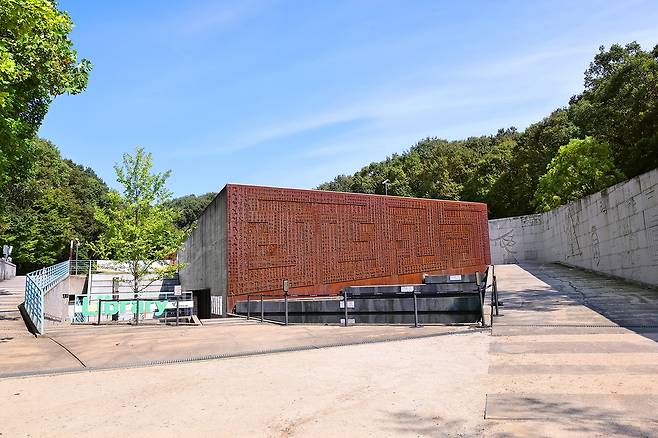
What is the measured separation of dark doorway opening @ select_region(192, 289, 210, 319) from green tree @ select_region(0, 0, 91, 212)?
12.4 metres

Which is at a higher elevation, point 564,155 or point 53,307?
point 564,155

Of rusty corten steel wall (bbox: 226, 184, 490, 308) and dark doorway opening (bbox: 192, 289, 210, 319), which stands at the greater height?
rusty corten steel wall (bbox: 226, 184, 490, 308)

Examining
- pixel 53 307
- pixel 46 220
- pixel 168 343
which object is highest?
pixel 46 220

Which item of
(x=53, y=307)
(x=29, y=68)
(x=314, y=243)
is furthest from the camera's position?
(x=314, y=243)

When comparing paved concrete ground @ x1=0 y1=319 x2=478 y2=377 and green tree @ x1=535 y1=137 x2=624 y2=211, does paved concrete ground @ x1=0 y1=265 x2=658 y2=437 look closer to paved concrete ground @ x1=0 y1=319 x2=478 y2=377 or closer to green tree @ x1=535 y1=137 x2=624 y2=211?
paved concrete ground @ x1=0 y1=319 x2=478 y2=377

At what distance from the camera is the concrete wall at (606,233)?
15.6 m

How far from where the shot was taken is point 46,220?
53406 millimetres

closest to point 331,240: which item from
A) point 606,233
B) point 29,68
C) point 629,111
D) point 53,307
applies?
point 606,233

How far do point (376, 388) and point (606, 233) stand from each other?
18381 millimetres

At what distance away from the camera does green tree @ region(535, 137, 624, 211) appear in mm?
31812

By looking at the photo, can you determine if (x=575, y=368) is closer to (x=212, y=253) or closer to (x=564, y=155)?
(x=212, y=253)

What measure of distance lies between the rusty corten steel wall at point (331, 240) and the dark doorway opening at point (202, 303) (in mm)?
5901

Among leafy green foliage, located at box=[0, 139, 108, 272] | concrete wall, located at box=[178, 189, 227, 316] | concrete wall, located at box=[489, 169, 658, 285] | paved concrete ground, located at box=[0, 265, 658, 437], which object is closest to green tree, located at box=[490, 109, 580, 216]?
concrete wall, located at box=[489, 169, 658, 285]

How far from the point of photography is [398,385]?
19.1ft
